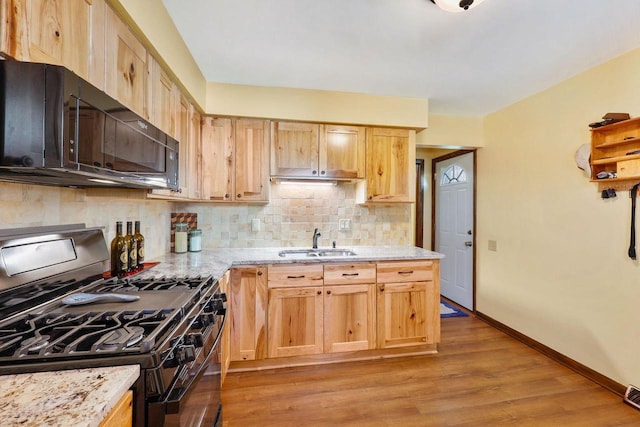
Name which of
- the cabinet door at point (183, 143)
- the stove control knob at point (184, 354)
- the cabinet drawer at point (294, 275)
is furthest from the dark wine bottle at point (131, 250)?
the stove control knob at point (184, 354)

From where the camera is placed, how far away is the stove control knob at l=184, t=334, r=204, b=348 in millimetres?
987

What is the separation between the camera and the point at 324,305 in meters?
2.33

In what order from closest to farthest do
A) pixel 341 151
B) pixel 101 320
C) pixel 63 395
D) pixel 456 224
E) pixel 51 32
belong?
pixel 63 395
pixel 51 32
pixel 101 320
pixel 341 151
pixel 456 224

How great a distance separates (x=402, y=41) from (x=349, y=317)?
2156mm

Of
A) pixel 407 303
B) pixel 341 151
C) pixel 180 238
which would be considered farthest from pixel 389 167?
pixel 180 238

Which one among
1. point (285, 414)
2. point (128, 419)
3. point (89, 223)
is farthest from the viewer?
point (285, 414)

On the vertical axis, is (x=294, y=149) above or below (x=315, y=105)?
below

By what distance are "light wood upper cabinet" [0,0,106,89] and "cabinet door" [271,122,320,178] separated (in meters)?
1.53

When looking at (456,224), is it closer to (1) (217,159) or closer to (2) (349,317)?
(2) (349,317)

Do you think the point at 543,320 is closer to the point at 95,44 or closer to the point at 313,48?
the point at 313,48

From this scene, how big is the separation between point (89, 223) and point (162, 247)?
97 centimetres

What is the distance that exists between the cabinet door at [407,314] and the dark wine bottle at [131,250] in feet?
6.05

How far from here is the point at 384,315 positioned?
243cm

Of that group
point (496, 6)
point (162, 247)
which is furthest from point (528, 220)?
point (162, 247)
